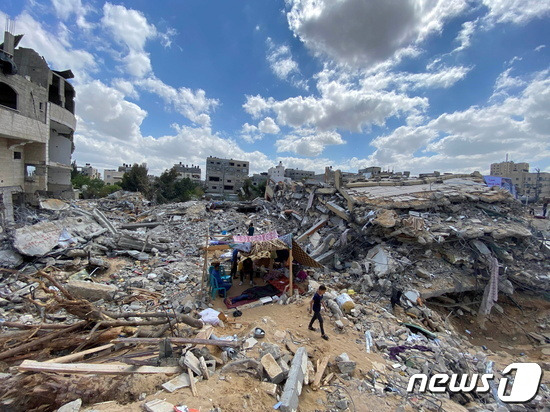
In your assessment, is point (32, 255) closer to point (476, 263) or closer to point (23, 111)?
point (23, 111)

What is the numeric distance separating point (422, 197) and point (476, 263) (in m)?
3.25

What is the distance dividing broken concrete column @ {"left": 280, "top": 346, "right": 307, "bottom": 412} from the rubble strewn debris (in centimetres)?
2

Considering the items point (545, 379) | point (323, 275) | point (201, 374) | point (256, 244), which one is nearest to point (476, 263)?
point (545, 379)

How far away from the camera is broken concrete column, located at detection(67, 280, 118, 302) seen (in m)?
6.12

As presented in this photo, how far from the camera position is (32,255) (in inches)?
298

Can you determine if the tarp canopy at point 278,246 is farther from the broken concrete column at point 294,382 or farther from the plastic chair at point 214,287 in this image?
the broken concrete column at point 294,382

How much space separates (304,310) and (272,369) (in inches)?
102

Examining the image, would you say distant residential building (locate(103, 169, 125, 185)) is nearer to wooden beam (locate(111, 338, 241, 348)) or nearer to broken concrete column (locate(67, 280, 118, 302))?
broken concrete column (locate(67, 280, 118, 302))

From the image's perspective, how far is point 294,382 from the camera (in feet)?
10.7

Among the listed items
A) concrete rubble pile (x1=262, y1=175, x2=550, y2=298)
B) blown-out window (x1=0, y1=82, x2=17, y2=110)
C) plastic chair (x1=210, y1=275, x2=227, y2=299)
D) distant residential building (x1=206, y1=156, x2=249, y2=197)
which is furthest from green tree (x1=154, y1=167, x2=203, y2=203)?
plastic chair (x1=210, y1=275, x2=227, y2=299)

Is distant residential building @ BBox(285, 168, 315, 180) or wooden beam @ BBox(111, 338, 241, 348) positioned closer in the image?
wooden beam @ BBox(111, 338, 241, 348)

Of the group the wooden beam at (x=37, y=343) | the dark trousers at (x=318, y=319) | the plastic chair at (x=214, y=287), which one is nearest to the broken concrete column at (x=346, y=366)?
the dark trousers at (x=318, y=319)

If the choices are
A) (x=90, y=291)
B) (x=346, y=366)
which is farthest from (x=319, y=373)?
(x=90, y=291)

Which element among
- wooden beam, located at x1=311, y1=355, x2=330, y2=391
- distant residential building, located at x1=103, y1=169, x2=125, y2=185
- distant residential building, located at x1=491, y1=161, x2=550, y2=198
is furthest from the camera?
distant residential building, located at x1=103, y1=169, x2=125, y2=185
